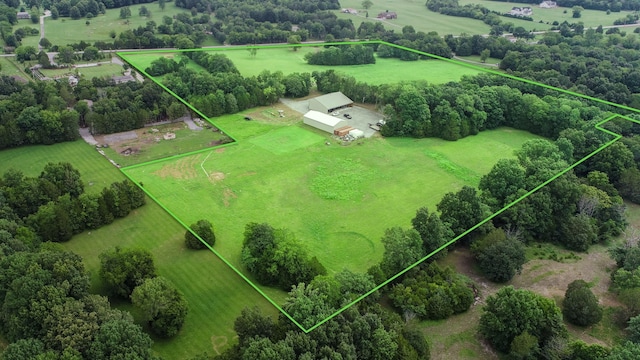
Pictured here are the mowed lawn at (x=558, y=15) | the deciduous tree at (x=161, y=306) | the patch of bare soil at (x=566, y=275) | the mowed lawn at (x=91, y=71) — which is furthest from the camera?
the mowed lawn at (x=558, y=15)

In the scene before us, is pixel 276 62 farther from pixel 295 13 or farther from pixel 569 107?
pixel 569 107

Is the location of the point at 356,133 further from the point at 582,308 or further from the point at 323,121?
the point at 582,308

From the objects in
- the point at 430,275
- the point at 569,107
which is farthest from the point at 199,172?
the point at 569,107

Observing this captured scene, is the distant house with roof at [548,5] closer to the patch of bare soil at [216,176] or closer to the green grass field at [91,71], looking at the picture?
the green grass field at [91,71]

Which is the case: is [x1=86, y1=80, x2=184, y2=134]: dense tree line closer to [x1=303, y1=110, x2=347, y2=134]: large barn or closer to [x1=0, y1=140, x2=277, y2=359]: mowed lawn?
[x1=0, y1=140, x2=277, y2=359]: mowed lawn

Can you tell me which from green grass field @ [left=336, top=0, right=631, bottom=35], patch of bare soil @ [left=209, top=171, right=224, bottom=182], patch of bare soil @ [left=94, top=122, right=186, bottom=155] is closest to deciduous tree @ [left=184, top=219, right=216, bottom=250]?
patch of bare soil @ [left=209, top=171, right=224, bottom=182]

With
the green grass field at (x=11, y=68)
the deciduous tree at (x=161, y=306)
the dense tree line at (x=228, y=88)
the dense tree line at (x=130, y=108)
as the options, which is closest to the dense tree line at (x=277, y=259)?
the deciduous tree at (x=161, y=306)
